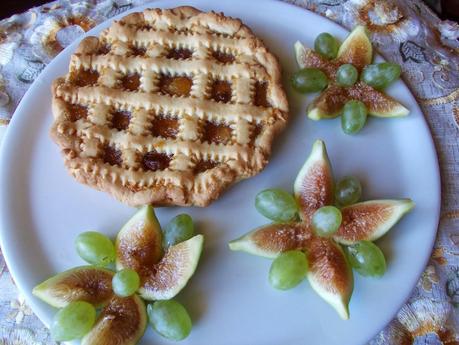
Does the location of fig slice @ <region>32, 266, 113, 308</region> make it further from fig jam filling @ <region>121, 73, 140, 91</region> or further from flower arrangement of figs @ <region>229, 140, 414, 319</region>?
fig jam filling @ <region>121, 73, 140, 91</region>

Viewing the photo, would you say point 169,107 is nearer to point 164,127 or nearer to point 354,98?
point 164,127

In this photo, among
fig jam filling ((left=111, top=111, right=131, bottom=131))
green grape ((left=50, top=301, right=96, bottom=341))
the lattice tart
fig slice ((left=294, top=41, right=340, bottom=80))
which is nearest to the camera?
green grape ((left=50, top=301, right=96, bottom=341))

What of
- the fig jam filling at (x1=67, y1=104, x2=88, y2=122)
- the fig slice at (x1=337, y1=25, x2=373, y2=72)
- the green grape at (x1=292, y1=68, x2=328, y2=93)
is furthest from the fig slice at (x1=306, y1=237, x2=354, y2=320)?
the fig jam filling at (x1=67, y1=104, x2=88, y2=122)

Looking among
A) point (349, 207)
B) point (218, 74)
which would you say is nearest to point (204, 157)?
point (218, 74)

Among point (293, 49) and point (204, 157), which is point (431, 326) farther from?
point (293, 49)

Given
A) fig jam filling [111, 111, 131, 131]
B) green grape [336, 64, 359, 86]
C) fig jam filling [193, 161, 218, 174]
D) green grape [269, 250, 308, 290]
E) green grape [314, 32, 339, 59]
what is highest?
fig jam filling [111, 111, 131, 131]

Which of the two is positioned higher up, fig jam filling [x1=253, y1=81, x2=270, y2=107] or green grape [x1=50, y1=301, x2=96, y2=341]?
fig jam filling [x1=253, y1=81, x2=270, y2=107]

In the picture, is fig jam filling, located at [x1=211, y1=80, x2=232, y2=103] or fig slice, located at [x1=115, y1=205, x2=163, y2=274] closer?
fig slice, located at [x1=115, y1=205, x2=163, y2=274]
